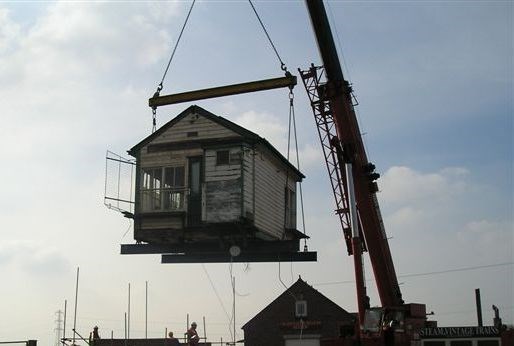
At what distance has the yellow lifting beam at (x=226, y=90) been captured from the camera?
71.0 ft

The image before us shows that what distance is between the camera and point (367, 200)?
22094 millimetres

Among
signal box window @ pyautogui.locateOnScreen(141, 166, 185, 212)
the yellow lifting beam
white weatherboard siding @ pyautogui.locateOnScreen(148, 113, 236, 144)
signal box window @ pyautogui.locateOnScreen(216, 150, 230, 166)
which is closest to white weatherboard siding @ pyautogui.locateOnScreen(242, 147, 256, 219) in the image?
signal box window @ pyautogui.locateOnScreen(216, 150, 230, 166)

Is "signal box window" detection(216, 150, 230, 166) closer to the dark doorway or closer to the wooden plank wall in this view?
the dark doorway

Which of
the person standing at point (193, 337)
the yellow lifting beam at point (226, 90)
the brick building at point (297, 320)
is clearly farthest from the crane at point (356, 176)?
the brick building at point (297, 320)

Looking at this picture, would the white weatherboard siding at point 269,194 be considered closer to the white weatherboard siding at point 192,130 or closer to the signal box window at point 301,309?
the white weatherboard siding at point 192,130

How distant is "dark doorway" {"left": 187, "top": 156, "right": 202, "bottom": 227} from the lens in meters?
22.6

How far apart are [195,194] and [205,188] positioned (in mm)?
618

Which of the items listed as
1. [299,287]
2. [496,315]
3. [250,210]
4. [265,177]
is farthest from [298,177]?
[299,287]

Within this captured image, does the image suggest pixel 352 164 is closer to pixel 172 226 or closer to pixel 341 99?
pixel 341 99

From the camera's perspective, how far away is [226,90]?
22000 millimetres

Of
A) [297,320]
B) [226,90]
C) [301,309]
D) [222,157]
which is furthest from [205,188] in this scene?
[297,320]

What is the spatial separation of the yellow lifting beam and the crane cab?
113 centimetres

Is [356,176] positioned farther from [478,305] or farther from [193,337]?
[478,305]

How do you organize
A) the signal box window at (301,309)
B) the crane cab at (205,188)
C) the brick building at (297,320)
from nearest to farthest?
the crane cab at (205,188)
the brick building at (297,320)
the signal box window at (301,309)
